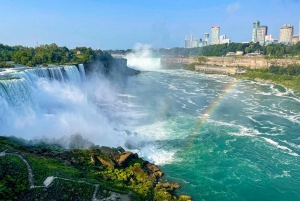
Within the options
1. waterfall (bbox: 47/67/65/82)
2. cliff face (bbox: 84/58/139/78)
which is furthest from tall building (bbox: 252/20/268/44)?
waterfall (bbox: 47/67/65/82)

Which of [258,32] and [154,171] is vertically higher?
[258,32]

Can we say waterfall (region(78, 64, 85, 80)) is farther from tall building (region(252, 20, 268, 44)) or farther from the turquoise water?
tall building (region(252, 20, 268, 44))

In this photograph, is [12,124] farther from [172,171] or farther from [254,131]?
[254,131]

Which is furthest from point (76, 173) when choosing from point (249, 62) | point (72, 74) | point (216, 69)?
point (216, 69)

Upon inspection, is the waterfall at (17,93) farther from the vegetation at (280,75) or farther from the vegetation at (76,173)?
the vegetation at (280,75)

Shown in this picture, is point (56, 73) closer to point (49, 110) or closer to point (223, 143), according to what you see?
point (49, 110)

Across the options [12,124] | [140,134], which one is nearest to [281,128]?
[140,134]
